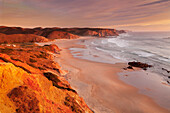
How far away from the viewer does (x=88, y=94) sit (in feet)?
37.7

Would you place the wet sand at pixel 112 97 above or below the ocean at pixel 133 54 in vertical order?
below

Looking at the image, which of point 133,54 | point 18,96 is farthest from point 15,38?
point 18,96

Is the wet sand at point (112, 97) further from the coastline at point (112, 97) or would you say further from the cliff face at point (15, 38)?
the cliff face at point (15, 38)

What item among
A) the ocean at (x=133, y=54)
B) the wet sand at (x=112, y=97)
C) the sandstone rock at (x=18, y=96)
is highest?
the sandstone rock at (x=18, y=96)

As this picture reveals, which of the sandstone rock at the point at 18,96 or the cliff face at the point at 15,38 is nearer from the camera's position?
the sandstone rock at the point at 18,96

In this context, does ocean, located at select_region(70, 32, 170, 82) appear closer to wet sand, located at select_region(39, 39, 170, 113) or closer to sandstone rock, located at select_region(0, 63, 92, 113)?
wet sand, located at select_region(39, 39, 170, 113)

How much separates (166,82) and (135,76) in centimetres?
467

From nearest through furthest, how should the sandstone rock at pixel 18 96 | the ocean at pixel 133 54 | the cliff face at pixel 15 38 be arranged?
the sandstone rock at pixel 18 96, the ocean at pixel 133 54, the cliff face at pixel 15 38

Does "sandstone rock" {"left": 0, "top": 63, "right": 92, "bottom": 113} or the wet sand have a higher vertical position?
"sandstone rock" {"left": 0, "top": 63, "right": 92, "bottom": 113}

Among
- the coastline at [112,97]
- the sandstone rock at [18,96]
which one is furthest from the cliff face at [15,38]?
the sandstone rock at [18,96]

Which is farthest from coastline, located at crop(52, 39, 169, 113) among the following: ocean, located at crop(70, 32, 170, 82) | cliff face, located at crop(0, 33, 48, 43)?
cliff face, located at crop(0, 33, 48, 43)

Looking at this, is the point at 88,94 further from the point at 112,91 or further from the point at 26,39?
the point at 26,39

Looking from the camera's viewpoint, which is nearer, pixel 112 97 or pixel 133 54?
pixel 112 97

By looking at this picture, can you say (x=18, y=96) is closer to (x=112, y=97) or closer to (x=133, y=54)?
(x=112, y=97)
